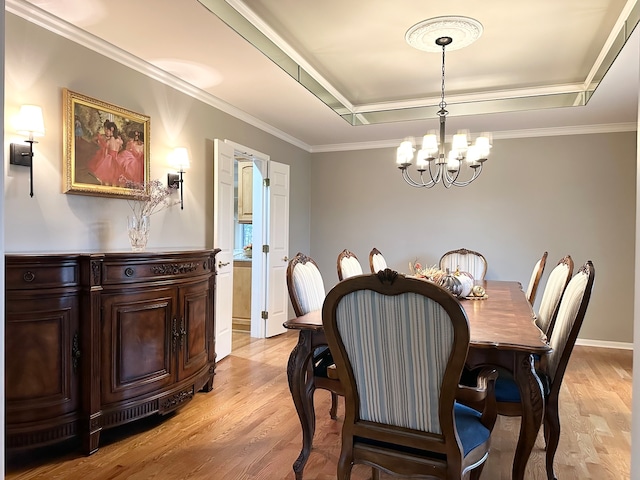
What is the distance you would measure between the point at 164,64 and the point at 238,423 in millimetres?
2604

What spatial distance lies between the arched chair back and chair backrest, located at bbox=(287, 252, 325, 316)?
3.52ft

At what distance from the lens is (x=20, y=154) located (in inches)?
94.9

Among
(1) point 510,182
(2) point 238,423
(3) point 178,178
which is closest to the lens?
(2) point 238,423

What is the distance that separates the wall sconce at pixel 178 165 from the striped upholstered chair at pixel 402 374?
2.40 m

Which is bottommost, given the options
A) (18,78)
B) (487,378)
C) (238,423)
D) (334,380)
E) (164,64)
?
(238,423)

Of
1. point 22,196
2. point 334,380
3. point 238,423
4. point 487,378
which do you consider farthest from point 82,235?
point 487,378

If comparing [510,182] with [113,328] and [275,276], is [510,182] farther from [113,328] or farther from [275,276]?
[113,328]

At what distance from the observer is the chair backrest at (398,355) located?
1.36m

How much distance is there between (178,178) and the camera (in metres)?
3.57

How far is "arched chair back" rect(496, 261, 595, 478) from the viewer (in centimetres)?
185

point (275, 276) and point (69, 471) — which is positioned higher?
point (275, 276)

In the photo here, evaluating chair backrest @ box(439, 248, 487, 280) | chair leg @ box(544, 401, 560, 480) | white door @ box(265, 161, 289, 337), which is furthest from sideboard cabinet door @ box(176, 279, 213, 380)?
chair backrest @ box(439, 248, 487, 280)

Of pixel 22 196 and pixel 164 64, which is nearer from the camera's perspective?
pixel 22 196

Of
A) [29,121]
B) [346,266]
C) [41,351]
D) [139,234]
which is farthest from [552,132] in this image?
[41,351]
